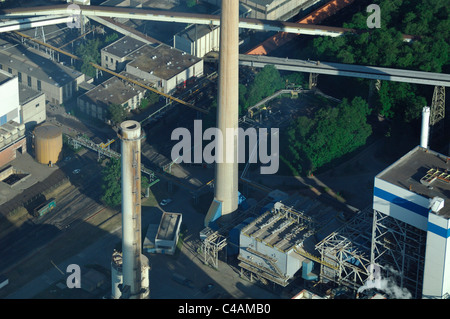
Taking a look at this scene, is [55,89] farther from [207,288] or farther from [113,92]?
[207,288]

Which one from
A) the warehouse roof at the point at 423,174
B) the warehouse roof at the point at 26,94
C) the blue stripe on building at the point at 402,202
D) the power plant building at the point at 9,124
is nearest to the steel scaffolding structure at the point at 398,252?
the blue stripe on building at the point at 402,202

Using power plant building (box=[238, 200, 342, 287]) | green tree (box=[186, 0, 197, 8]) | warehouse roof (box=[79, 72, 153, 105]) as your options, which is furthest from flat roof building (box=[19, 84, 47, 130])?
power plant building (box=[238, 200, 342, 287])

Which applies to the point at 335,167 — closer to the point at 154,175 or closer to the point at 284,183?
the point at 284,183

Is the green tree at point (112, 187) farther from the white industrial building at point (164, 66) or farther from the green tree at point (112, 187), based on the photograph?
the white industrial building at point (164, 66)

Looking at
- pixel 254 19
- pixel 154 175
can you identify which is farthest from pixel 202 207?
pixel 254 19

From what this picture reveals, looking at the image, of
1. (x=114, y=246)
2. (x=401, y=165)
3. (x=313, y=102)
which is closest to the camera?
(x=401, y=165)

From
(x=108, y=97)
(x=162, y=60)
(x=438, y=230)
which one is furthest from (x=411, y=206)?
(x=162, y=60)
